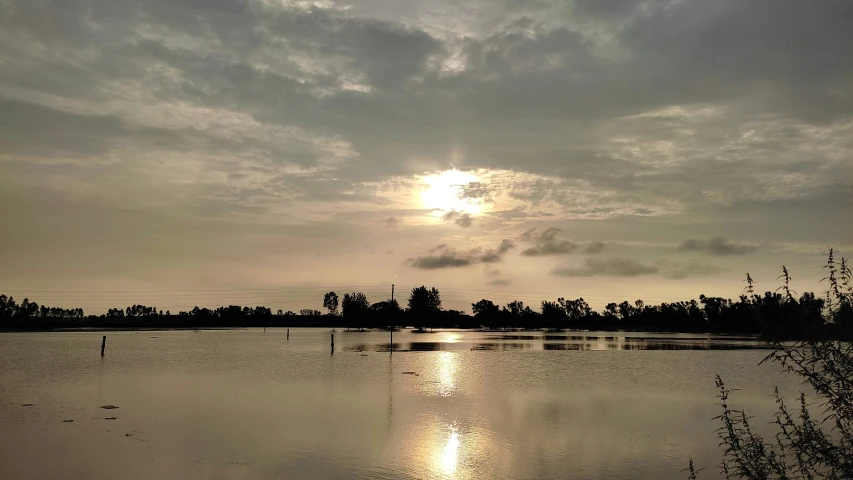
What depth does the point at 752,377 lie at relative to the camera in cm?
5050

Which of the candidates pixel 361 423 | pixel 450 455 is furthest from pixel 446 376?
pixel 450 455

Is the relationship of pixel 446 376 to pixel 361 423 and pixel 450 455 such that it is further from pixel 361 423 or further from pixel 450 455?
pixel 450 455

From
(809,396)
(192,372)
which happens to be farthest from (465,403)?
(192,372)

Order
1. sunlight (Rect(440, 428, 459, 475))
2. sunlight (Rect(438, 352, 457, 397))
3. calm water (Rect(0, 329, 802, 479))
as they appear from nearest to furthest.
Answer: sunlight (Rect(440, 428, 459, 475)) < calm water (Rect(0, 329, 802, 479)) < sunlight (Rect(438, 352, 457, 397))

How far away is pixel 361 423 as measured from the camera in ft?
89.7

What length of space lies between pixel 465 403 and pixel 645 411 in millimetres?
10659

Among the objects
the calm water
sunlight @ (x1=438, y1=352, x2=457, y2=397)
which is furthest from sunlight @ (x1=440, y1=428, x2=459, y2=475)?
sunlight @ (x1=438, y1=352, x2=457, y2=397)

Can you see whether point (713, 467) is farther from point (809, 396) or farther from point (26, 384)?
point (26, 384)

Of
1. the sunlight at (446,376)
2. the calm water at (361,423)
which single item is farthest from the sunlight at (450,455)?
the sunlight at (446,376)

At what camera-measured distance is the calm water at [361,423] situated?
19.5m

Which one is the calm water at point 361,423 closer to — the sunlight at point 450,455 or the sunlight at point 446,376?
the sunlight at point 450,455

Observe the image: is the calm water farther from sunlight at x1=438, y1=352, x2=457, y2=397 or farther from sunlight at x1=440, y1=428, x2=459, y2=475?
sunlight at x1=438, y1=352, x2=457, y2=397

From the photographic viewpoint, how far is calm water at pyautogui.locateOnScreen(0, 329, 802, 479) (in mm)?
19484

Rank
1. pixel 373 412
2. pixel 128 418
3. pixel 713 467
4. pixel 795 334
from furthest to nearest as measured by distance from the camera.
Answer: pixel 373 412 → pixel 128 418 → pixel 713 467 → pixel 795 334
